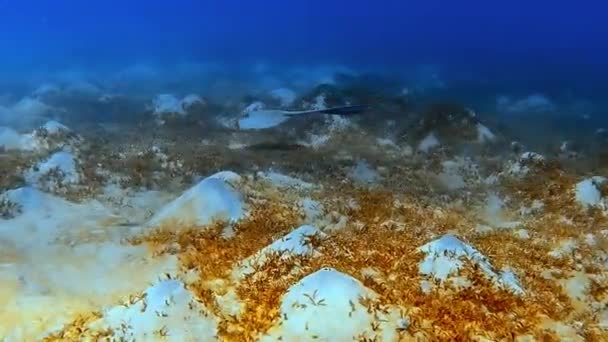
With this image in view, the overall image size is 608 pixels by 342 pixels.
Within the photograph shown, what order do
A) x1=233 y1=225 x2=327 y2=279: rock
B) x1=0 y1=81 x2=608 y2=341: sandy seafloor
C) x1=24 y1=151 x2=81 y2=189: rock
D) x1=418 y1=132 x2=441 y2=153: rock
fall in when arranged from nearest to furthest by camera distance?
x1=0 y1=81 x2=608 y2=341: sandy seafloor, x1=233 y1=225 x2=327 y2=279: rock, x1=24 y1=151 x2=81 y2=189: rock, x1=418 y1=132 x2=441 y2=153: rock

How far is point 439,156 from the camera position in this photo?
57.4 feet

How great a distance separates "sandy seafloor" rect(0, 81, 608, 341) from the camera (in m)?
7.04

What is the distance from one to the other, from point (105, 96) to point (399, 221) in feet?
72.2

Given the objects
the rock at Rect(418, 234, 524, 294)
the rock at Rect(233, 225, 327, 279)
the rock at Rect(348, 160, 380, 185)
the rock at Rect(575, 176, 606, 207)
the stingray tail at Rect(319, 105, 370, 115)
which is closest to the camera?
the rock at Rect(418, 234, 524, 294)

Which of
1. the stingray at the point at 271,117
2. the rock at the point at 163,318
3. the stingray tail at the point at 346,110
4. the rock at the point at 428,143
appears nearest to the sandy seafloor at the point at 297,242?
the rock at the point at 163,318

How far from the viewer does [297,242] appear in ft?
28.6

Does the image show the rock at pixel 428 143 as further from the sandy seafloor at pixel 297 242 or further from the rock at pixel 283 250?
the rock at pixel 283 250

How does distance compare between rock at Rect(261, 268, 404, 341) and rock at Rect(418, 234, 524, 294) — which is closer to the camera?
rock at Rect(261, 268, 404, 341)

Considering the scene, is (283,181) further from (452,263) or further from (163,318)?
(163,318)

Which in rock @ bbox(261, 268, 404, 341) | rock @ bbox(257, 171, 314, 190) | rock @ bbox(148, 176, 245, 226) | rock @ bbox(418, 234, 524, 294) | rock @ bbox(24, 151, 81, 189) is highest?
rock @ bbox(261, 268, 404, 341)

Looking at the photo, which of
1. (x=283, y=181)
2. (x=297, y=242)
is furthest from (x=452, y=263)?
(x=283, y=181)

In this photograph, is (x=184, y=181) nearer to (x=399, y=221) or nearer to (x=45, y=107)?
(x=399, y=221)

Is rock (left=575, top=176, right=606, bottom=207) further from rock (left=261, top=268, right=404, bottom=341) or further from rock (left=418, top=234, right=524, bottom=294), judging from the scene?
rock (left=261, top=268, right=404, bottom=341)

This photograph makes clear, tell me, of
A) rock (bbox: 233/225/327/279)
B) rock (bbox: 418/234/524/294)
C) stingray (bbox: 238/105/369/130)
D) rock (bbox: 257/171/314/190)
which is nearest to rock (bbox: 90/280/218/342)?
rock (bbox: 233/225/327/279)
